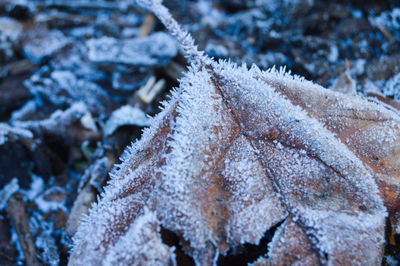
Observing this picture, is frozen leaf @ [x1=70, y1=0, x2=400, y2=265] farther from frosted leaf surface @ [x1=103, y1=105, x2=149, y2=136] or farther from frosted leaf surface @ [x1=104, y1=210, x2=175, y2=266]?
frosted leaf surface @ [x1=103, y1=105, x2=149, y2=136]

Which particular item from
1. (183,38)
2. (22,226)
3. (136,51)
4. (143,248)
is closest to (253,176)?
(143,248)

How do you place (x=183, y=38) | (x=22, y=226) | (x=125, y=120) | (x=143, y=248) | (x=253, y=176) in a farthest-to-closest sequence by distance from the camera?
1. (x=125, y=120)
2. (x=22, y=226)
3. (x=183, y=38)
4. (x=253, y=176)
5. (x=143, y=248)

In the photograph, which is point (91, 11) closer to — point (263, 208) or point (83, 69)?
point (83, 69)

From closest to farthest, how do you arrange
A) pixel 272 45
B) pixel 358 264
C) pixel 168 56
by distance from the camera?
1. pixel 358 264
2. pixel 168 56
3. pixel 272 45

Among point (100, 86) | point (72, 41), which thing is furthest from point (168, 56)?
point (72, 41)

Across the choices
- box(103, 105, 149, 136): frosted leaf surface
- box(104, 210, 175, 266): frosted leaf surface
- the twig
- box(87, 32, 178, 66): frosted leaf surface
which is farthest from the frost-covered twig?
the twig

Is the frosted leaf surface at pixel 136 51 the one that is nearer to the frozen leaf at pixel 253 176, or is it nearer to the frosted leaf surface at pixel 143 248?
the frozen leaf at pixel 253 176

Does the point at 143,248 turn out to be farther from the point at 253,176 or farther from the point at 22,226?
the point at 22,226
